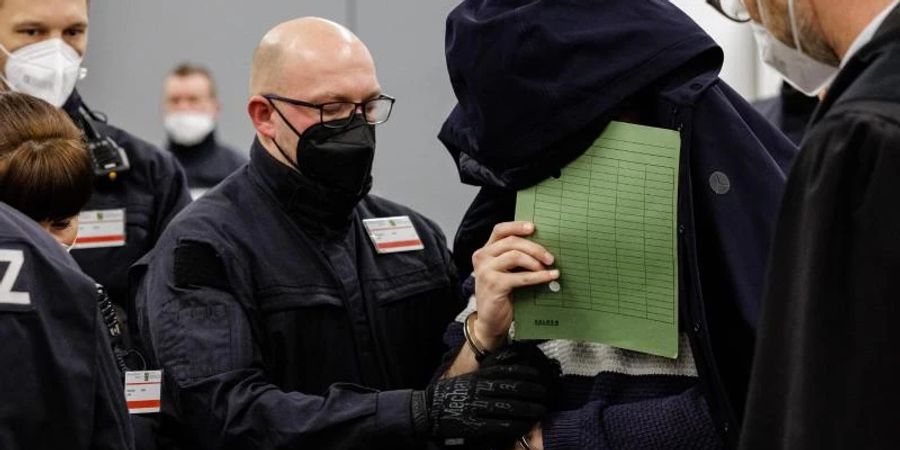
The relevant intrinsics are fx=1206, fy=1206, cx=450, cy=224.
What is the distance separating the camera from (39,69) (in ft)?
8.48

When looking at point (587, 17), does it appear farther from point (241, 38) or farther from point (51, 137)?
point (241, 38)

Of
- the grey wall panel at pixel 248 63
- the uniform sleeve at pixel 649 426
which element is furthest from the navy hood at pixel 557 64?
the grey wall panel at pixel 248 63

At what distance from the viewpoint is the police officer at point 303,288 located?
1.86m

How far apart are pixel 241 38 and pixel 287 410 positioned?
423cm

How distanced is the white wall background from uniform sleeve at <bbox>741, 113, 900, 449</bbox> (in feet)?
11.8

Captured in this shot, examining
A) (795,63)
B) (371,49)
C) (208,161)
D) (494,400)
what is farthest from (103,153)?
(208,161)

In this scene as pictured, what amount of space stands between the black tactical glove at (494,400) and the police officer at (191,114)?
12.9 feet

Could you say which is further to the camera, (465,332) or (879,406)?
(465,332)

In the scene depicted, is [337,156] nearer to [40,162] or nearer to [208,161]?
[40,162]

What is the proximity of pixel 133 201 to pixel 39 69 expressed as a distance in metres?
0.35

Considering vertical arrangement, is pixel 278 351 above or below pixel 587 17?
below

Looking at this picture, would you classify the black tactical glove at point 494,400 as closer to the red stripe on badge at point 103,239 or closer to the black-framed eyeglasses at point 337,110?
the black-framed eyeglasses at point 337,110

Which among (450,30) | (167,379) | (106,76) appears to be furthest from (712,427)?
(106,76)

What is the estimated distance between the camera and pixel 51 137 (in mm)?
1787
